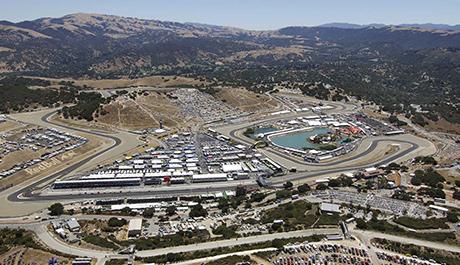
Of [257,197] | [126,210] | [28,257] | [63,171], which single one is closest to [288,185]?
[257,197]

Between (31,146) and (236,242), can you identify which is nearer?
(236,242)

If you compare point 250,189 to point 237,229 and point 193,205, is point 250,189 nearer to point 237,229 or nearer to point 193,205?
point 193,205

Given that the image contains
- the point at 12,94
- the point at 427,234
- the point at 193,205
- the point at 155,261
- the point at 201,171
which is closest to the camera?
the point at 155,261

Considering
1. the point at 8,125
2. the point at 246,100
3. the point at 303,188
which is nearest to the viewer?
the point at 303,188

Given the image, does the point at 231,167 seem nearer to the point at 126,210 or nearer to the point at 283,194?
the point at 283,194

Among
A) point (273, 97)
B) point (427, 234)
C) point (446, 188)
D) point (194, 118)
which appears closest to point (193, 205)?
point (427, 234)

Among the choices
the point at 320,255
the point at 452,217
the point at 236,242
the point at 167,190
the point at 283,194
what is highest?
the point at 320,255

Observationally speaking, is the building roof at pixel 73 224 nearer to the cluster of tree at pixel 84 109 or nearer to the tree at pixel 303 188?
the tree at pixel 303 188
